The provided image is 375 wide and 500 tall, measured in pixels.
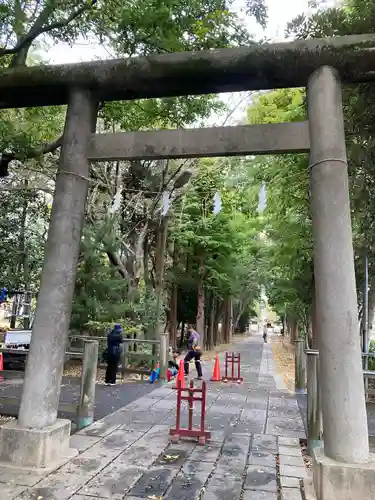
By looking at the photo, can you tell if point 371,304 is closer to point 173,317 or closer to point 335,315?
point 173,317

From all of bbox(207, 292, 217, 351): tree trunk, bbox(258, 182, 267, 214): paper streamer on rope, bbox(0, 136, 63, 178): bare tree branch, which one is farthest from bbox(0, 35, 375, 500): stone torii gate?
bbox(207, 292, 217, 351): tree trunk

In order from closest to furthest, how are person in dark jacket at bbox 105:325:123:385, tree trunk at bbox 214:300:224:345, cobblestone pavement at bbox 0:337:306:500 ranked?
1. cobblestone pavement at bbox 0:337:306:500
2. person in dark jacket at bbox 105:325:123:385
3. tree trunk at bbox 214:300:224:345

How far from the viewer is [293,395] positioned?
11312mm

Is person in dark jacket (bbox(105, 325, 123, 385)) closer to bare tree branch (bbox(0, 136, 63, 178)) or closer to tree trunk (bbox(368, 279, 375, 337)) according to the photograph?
bare tree branch (bbox(0, 136, 63, 178))

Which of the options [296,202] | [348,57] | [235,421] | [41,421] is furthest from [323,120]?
[296,202]

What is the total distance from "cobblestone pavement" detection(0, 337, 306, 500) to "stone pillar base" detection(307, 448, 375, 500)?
41 cm

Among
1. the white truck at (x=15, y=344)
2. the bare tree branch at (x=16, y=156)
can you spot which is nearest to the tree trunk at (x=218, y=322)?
the white truck at (x=15, y=344)

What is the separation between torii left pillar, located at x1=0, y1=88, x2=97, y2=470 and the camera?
5.11 m

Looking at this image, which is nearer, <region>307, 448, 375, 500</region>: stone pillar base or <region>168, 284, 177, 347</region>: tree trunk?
<region>307, 448, 375, 500</region>: stone pillar base

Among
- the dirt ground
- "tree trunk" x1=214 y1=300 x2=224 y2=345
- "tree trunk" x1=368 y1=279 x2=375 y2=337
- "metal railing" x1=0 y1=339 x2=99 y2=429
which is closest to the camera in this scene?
"metal railing" x1=0 y1=339 x2=99 y2=429

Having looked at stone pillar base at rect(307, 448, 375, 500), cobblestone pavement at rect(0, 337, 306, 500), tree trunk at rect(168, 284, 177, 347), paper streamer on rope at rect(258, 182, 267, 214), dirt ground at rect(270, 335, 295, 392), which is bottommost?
cobblestone pavement at rect(0, 337, 306, 500)

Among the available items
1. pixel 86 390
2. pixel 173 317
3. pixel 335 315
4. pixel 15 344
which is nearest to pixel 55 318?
pixel 86 390

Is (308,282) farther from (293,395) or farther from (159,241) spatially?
(293,395)

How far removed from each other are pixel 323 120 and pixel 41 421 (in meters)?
5.14
